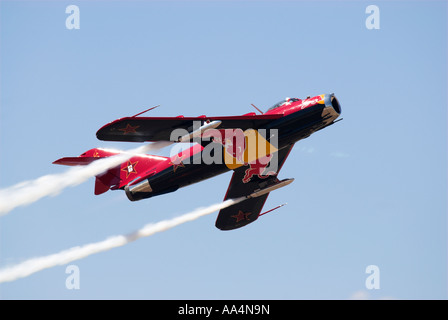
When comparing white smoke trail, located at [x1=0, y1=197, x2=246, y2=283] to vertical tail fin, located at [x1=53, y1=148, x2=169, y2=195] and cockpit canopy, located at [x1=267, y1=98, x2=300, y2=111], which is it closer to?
vertical tail fin, located at [x1=53, y1=148, x2=169, y2=195]

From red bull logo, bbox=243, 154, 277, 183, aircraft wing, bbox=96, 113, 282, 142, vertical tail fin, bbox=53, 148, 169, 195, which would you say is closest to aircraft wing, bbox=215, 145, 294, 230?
red bull logo, bbox=243, 154, 277, 183

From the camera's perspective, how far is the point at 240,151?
4447 cm

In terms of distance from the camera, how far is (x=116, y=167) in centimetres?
4762

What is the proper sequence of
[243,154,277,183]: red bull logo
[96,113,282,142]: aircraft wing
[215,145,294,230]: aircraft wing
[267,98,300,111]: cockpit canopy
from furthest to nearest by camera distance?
1. [215,145,294,230]: aircraft wing
2. [243,154,277,183]: red bull logo
3. [267,98,300,111]: cockpit canopy
4. [96,113,282,142]: aircraft wing

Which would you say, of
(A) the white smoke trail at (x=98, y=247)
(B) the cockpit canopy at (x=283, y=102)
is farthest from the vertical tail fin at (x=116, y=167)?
(B) the cockpit canopy at (x=283, y=102)

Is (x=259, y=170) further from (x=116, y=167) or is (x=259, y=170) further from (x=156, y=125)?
(x=156, y=125)

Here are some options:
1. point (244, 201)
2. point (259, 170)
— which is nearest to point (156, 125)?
point (259, 170)

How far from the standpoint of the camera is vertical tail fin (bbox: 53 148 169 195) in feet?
153

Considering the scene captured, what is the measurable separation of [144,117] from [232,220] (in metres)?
12.2

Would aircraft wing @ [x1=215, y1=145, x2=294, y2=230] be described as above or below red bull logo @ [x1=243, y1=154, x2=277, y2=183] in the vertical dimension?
below

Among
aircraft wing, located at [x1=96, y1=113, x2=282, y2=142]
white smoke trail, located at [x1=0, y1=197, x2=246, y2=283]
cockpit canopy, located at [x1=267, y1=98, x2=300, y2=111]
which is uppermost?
cockpit canopy, located at [x1=267, y1=98, x2=300, y2=111]

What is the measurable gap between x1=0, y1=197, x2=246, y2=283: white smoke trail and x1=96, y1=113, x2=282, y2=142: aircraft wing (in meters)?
6.76

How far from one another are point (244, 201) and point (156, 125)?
10586 mm

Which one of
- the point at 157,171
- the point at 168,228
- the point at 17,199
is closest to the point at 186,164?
the point at 157,171
